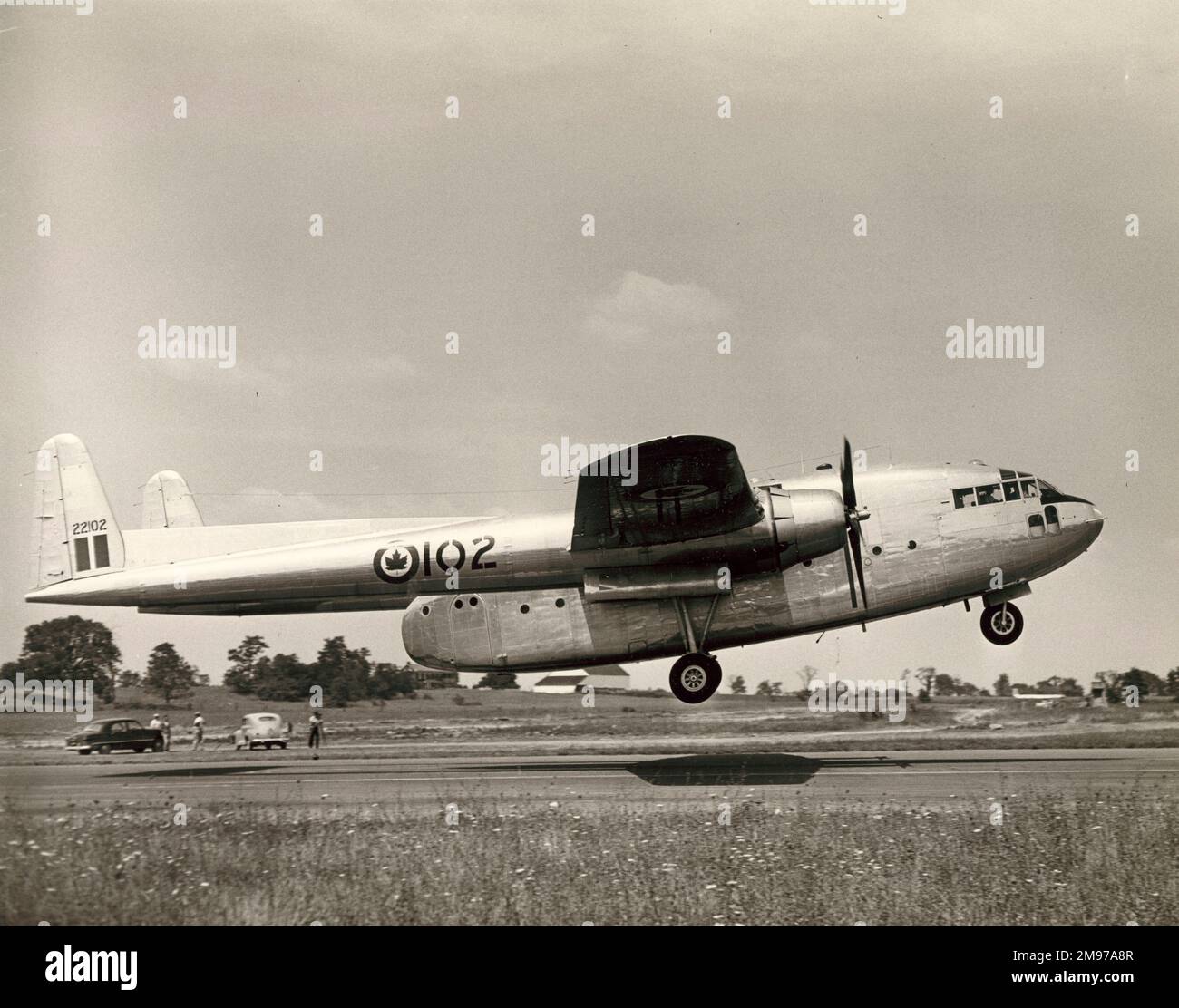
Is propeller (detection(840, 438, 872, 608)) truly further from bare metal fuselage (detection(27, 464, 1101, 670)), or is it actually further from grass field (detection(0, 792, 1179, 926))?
grass field (detection(0, 792, 1179, 926))

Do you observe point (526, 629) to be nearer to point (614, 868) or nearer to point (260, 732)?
point (614, 868)

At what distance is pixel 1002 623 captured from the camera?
18031 mm

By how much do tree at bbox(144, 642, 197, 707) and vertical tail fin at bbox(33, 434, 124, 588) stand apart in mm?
19231

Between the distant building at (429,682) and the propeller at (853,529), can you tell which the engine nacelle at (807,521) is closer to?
the propeller at (853,529)

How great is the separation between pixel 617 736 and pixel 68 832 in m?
19.3

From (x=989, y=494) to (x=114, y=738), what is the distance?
23.5 metres

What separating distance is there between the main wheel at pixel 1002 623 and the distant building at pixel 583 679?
708 cm

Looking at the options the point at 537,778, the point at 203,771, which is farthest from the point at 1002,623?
the point at 203,771

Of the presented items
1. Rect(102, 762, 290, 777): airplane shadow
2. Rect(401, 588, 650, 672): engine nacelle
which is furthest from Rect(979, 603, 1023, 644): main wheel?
Rect(102, 762, 290, 777): airplane shadow

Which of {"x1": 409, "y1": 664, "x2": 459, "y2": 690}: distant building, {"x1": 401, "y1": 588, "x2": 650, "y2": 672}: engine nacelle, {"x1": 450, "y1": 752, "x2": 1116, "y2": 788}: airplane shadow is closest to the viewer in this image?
{"x1": 450, "y1": 752, "x2": 1116, "y2": 788}: airplane shadow

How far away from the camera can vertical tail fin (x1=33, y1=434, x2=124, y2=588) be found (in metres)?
17.9

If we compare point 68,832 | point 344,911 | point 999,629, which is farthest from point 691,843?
point 999,629

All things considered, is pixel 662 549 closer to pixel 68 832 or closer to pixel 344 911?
pixel 344 911

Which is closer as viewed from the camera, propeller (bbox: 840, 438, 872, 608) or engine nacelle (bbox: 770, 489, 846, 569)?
engine nacelle (bbox: 770, 489, 846, 569)
